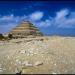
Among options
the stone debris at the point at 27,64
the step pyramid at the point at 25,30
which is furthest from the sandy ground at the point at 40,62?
the step pyramid at the point at 25,30

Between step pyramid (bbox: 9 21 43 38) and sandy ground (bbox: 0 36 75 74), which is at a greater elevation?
step pyramid (bbox: 9 21 43 38)

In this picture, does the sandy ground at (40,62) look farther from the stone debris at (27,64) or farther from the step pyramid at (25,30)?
the step pyramid at (25,30)

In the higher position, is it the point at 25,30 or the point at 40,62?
the point at 25,30

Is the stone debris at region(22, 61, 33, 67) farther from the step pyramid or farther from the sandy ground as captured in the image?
the step pyramid

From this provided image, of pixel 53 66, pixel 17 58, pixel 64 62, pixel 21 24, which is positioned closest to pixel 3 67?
pixel 17 58

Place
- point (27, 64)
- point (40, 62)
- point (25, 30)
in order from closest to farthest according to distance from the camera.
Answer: point (27, 64) < point (40, 62) < point (25, 30)

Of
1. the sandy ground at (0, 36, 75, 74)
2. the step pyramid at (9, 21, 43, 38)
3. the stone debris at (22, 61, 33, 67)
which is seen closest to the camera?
the sandy ground at (0, 36, 75, 74)

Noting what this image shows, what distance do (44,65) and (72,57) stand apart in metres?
3.10

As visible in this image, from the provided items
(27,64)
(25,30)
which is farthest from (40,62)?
(25,30)

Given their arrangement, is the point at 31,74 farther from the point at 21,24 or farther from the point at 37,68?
the point at 21,24

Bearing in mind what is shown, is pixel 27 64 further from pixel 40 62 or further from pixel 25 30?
pixel 25 30

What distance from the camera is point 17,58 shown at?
48.8 feet

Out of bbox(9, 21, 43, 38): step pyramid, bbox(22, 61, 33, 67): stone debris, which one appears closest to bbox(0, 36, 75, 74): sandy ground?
bbox(22, 61, 33, 67): stone debris

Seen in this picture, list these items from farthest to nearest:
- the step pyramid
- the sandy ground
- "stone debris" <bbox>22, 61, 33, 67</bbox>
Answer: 1. the step pyramid
2. "stone debris" <bbox>22, 61, 33, 67</bbox>
3. the sandy ground
